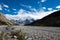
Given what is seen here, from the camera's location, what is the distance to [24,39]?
29.0 ft

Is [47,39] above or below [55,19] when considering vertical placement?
below

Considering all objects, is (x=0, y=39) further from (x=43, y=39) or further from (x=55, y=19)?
(x=55, y=19)

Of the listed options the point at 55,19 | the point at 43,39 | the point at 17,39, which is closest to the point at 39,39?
the point at 43,39

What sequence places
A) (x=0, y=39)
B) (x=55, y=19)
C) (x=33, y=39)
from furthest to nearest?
1. (x=55, y=19)
2. (x=33, y=39)
3. (x=0, y=39)

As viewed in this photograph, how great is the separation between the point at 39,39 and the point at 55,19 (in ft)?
275

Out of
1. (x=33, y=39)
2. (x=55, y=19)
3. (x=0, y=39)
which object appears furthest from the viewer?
(x=55, y=19)

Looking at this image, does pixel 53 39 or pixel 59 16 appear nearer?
pixel 53 39

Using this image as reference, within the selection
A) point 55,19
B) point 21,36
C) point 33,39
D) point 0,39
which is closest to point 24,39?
point 21,36

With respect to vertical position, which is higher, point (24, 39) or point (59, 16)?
point (59, 16)

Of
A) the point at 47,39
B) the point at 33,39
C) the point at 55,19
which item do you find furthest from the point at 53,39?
the point at 55,19

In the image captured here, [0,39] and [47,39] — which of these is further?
[47,39]

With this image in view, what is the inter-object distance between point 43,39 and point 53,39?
2.40 ft

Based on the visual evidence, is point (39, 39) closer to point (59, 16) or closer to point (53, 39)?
point (53, 39)

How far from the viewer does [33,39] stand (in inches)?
519
